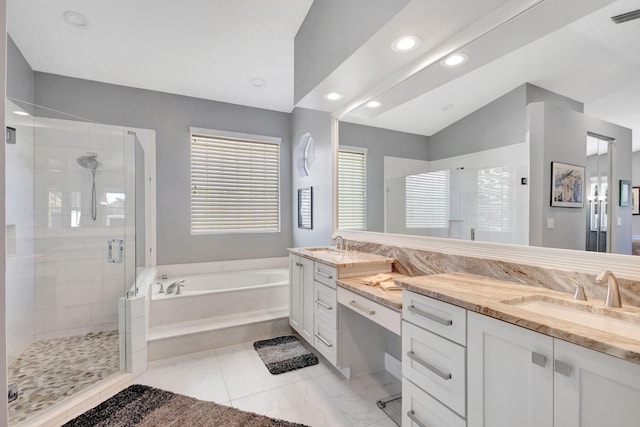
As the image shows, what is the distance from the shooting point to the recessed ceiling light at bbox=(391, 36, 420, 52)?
170 centimetres

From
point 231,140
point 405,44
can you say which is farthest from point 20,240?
point 405,44

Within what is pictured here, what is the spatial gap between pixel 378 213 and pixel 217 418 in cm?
182

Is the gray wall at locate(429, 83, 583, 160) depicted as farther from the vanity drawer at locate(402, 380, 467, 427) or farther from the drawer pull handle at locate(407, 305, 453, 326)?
the vanity drawer at locate(402, 380, 467, 427)

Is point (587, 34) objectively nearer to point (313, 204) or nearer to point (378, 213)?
point (378, 213)

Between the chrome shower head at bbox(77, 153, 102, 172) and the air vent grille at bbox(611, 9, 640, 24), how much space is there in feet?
12.4

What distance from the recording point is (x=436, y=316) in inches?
49.5

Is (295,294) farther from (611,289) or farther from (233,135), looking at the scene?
(233,135)

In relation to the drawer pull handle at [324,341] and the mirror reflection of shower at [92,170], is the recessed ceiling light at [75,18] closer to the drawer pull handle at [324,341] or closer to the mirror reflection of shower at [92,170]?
the mirror reflection of shower at [92,170]

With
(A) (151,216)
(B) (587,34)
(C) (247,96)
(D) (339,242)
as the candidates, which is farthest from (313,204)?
(B) (587,34)

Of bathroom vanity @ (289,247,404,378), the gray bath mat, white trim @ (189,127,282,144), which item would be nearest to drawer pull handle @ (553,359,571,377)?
bathroom vanity @ (289,247,404,378)

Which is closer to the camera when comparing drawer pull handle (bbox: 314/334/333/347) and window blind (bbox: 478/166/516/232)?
window blind (bbox: 478/166/516/232)

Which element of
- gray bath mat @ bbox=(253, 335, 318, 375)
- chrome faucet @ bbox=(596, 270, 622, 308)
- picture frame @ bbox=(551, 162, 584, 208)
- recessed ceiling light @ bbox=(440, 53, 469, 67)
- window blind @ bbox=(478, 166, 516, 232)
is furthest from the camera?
gray bath mat @ bbox=(253, 335, 318, 375)

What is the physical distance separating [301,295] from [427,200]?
4.45ft

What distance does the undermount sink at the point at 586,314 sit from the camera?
932 millimetres
